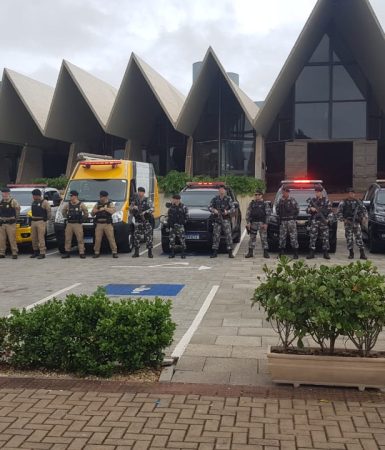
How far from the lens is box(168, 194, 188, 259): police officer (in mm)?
12672

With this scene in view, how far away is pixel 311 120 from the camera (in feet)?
87.5

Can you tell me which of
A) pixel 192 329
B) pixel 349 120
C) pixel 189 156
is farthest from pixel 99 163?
pixel 349 120

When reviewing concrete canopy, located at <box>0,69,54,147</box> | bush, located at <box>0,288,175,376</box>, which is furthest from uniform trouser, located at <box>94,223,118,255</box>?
concrete canopy, located at <box>0,69,54,147</box>

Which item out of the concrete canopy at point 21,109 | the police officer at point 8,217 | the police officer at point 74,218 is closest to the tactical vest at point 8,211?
the police officer at point 8,217

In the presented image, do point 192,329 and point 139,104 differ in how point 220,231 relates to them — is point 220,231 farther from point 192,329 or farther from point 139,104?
point 139,104

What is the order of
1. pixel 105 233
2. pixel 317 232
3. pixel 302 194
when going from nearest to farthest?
pixel 317 232 < pixel 105 233 < pixel 302 194

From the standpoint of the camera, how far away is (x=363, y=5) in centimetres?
2297

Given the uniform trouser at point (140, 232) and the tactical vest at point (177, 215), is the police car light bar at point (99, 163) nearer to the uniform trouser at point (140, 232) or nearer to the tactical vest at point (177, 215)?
the uniform trouser at point (140, 232)

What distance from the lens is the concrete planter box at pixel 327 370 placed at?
175 inches

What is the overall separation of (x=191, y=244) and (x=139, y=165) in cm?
302

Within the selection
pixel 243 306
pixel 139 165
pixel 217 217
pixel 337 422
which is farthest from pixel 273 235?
pixel 337 422

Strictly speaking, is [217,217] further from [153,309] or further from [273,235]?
[153,309]

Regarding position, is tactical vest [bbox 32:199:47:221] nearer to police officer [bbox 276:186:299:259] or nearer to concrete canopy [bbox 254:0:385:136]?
police officer [bbox 276:186:299:259]

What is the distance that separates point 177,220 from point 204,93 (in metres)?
15.9
